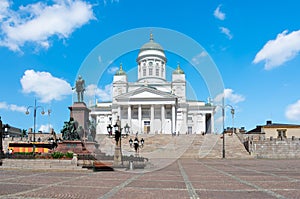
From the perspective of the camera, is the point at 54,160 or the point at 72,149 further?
→ the point at 72,149

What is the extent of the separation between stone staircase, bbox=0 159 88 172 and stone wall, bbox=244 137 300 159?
35.1m

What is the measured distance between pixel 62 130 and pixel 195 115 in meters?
68.4

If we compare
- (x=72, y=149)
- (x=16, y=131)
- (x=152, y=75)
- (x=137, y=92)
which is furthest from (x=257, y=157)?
(x=16, y=131)

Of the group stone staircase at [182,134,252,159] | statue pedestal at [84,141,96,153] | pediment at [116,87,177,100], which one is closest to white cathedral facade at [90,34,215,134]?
pediment at [116,87,177,100]

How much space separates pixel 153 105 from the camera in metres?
80.0

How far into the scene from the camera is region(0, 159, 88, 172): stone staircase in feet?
68.1

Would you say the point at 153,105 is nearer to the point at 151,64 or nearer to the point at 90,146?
the point at 151,64

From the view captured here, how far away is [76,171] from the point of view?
20.6 meters

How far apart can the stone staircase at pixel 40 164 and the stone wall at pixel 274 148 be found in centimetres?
3513

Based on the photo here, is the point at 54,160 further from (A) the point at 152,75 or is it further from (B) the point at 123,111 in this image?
(A) the point at 152,75

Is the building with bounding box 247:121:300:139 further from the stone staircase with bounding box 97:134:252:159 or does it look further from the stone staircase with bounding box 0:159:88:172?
the stone staircase with bounding box 0:159:88:172

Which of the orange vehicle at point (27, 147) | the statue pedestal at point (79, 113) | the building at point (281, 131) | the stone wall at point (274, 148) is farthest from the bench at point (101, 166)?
the building at point (281, 131)

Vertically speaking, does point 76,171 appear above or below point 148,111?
below

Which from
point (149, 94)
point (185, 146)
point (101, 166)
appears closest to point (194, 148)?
point (185, 146)
